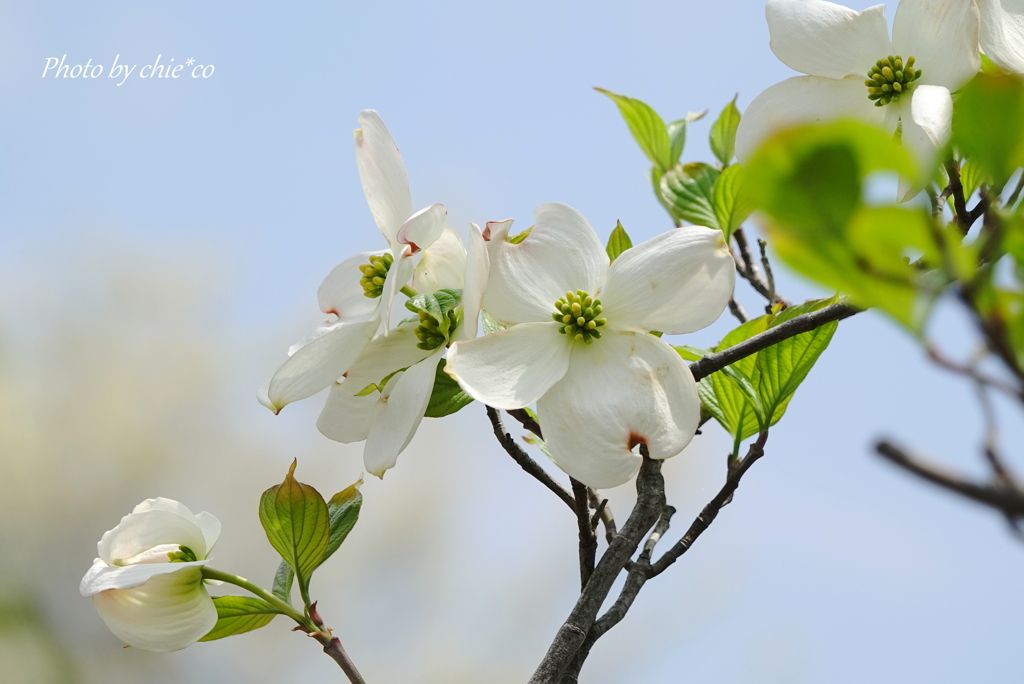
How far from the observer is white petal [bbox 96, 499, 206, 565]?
0.38 meters

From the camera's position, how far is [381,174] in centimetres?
36

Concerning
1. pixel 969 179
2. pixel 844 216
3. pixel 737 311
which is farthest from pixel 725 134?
pixel 844 216

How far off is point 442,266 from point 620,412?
11 centimetres

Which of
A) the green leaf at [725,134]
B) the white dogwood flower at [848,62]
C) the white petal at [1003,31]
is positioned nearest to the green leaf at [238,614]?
the white dogwood flower at [848,62]

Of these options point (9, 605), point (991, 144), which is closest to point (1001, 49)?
point (991, 144)

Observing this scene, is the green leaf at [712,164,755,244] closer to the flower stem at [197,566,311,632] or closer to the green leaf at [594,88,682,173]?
the green leaf at [594,88,682,173]

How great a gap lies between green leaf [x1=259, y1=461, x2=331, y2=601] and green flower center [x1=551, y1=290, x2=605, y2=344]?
0.16m

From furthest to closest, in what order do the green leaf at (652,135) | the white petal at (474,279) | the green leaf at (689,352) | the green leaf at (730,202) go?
1. the green leaf at (652,135)
2. the green leaf at (730,202)
3. the green leaf at (689,352)
4. the white petal at (474,279)

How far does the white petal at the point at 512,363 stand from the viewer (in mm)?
317

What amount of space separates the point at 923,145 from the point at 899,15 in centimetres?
12

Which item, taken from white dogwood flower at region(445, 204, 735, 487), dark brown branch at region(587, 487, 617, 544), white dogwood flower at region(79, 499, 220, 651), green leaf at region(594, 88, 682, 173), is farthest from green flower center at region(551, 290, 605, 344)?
green leaf at region(594, 88, 682, 173)

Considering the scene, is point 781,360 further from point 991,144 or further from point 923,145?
point 991,144

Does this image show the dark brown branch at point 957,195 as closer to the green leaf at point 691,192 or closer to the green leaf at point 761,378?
the green leaf at point 761,378

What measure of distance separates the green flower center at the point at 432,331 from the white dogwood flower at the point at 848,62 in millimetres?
167
